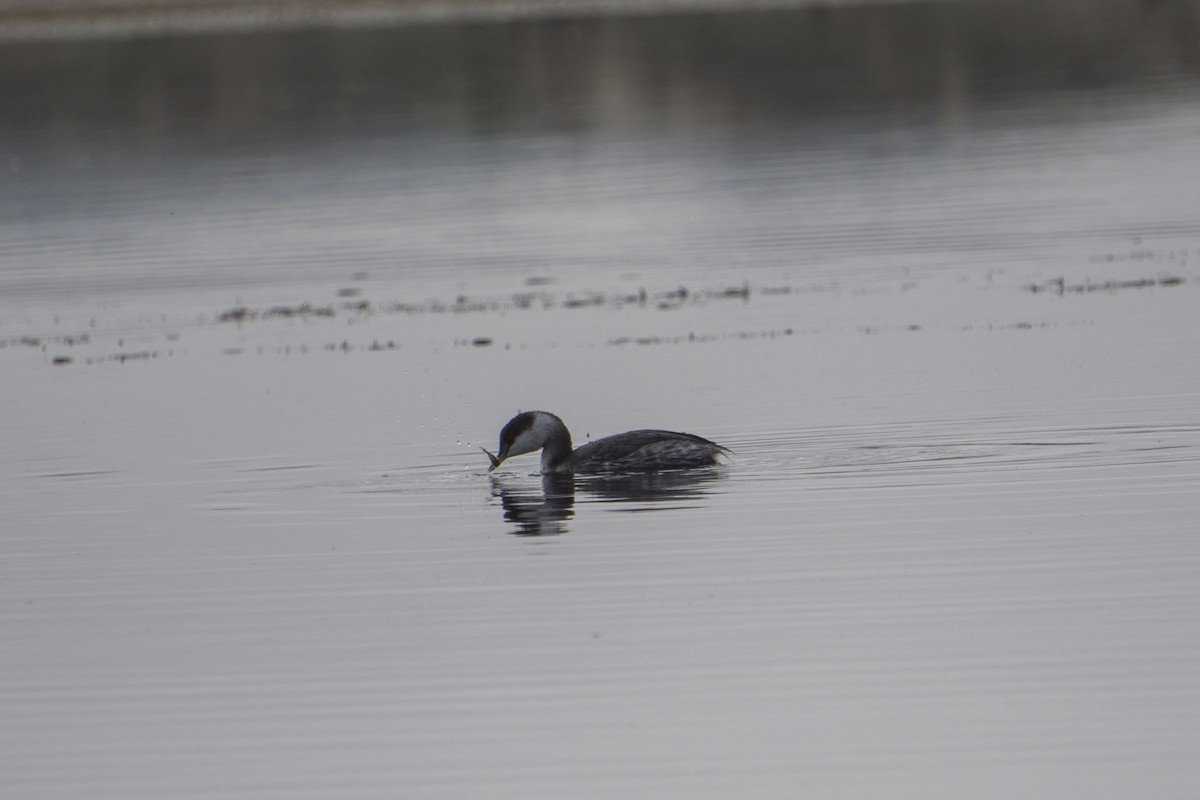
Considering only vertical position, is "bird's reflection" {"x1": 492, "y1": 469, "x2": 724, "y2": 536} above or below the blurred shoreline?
below

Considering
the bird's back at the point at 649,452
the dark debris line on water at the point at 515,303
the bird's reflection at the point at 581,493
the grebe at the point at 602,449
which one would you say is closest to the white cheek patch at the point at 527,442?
the grebe at the point at 602,449

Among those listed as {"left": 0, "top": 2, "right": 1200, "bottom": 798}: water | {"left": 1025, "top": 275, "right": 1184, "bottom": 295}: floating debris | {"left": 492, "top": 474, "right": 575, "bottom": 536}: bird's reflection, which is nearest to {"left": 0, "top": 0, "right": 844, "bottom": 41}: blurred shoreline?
{"left": 0, "top": 2, "right": 1200, "bottom": 798}: water

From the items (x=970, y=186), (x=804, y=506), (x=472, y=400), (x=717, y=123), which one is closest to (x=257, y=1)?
(x=717, y=123)

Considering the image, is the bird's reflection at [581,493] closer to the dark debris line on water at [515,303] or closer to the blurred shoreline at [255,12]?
the dark debris line on water at [515,303]

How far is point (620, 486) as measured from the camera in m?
17.4

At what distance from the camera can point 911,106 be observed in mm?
57188

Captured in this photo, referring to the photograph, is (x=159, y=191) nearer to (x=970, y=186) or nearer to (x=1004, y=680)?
(x=970, y=186)

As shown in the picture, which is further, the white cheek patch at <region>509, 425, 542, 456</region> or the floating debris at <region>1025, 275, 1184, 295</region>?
the floating debris at <region>1025, 275, 1184, 295</region>

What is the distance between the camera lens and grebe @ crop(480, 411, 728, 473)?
17250 millimetres

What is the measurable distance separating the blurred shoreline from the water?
48.1 m

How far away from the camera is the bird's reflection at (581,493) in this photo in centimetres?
1619

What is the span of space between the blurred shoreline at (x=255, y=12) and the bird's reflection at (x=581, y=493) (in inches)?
3003

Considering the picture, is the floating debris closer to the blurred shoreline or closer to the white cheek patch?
the white cheek patch

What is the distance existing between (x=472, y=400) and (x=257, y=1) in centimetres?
7865
